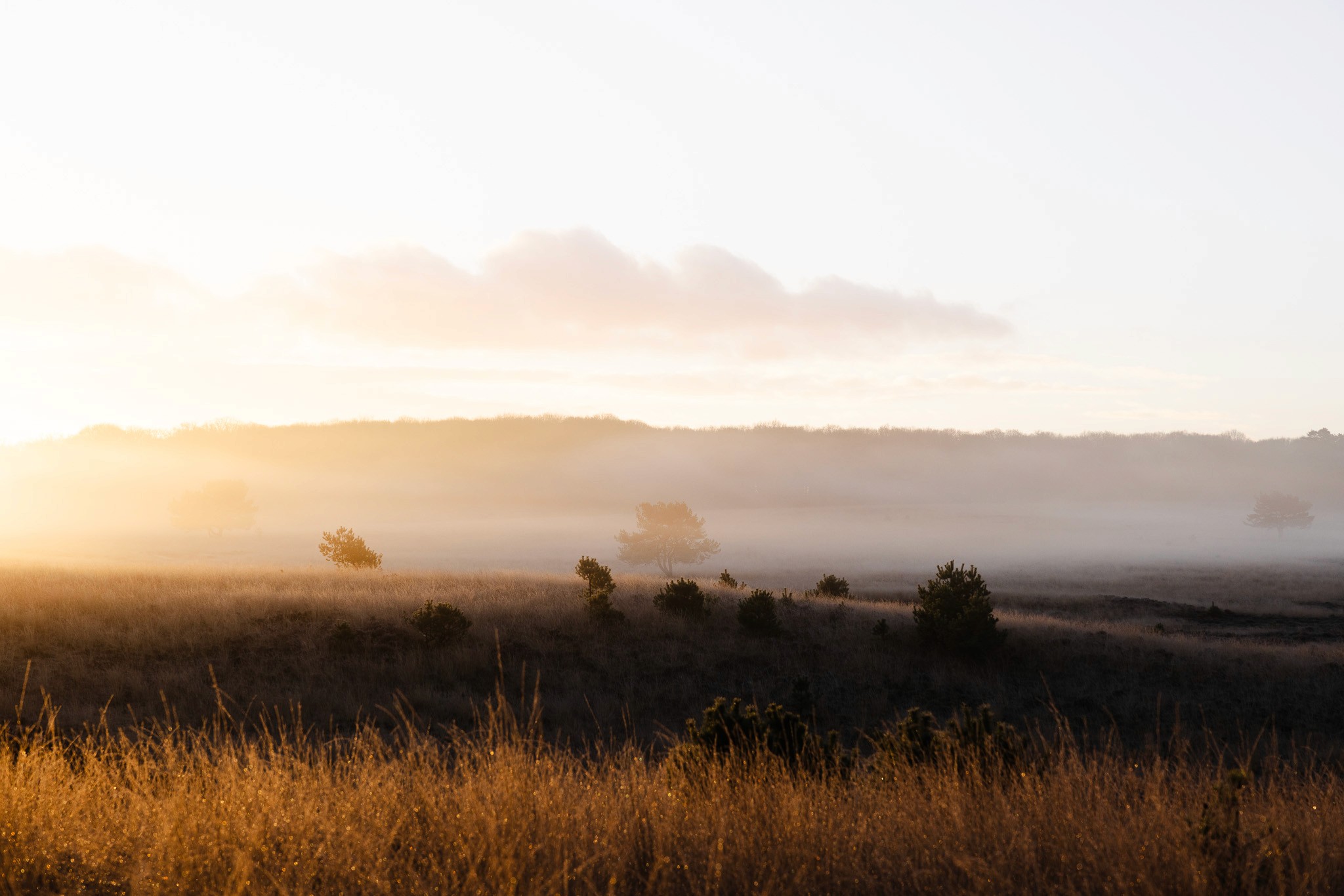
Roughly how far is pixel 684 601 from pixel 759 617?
2.23 meters

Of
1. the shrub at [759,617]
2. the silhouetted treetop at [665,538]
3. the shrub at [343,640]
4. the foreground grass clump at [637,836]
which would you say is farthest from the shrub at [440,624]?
the silhouetted treetop at [665,538]

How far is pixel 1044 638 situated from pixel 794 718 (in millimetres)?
17130

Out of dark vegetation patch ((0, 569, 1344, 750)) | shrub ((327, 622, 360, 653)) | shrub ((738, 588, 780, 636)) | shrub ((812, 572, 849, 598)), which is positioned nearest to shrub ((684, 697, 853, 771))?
dark vegetation patch ((0, 569, 1344, 750))

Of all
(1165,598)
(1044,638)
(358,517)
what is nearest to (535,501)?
(358,517)

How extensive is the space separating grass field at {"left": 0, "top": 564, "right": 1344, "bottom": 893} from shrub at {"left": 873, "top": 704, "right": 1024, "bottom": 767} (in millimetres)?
162

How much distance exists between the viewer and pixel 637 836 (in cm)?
455

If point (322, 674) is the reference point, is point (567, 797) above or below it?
above

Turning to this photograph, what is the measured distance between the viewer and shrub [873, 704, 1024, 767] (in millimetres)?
6539

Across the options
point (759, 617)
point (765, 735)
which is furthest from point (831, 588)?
point (765, 735)

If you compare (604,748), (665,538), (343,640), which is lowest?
(604,748)

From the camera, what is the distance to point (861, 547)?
9375cm

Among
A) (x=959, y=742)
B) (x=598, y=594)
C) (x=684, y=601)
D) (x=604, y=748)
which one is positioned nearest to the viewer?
(x=959, y=742)

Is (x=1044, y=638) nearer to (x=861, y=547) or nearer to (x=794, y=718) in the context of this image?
(x=794, y=718)

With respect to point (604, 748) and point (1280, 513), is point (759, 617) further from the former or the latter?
point (1280, 513)
